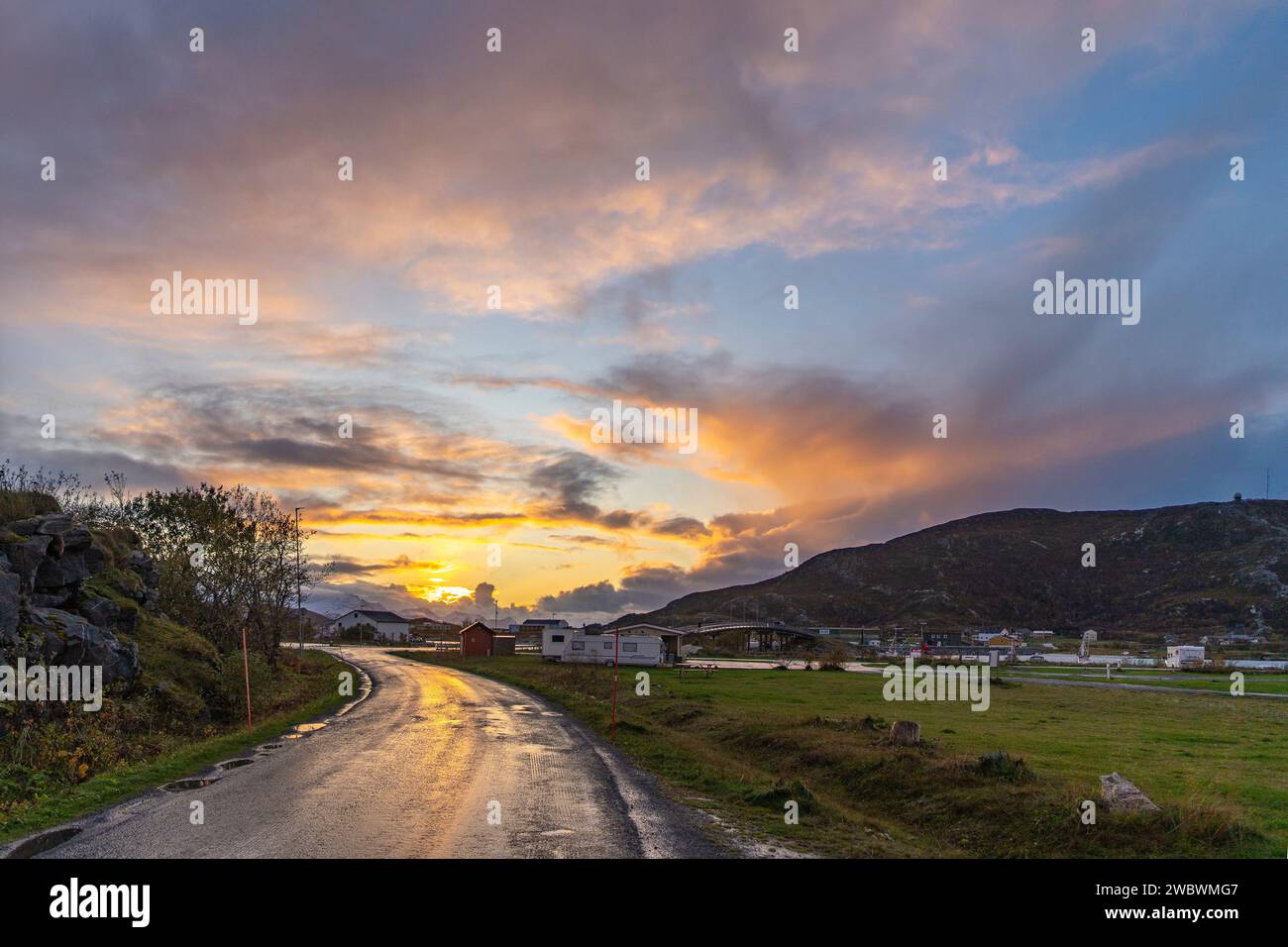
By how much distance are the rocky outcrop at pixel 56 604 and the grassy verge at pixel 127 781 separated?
5021 millimetres

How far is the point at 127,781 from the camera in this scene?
657 inches

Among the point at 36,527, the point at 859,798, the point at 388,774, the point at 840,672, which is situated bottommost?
the point at 840,672

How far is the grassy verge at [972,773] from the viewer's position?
1398 centimetres

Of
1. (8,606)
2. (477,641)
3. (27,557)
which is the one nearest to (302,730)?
(8,606)

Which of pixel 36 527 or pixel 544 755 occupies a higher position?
pixel 36 527

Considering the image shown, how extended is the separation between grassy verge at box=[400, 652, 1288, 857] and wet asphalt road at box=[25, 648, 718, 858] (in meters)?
2.03

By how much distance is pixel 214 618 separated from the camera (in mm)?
49844

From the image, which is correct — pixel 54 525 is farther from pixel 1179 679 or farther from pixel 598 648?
pixel 1179 679

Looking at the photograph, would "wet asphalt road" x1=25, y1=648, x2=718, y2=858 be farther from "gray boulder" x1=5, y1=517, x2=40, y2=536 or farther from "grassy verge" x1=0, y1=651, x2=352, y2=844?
"gray boulder" x1=5, y1=517, x2=40, y2=536

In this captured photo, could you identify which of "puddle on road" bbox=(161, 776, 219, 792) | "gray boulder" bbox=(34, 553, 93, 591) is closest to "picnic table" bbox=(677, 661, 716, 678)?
"gray boulder" bbox=(34, 553, 93, 591)

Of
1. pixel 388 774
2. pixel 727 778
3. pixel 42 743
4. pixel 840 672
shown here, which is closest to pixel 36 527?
pixel 42 743

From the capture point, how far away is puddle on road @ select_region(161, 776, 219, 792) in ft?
52.6
